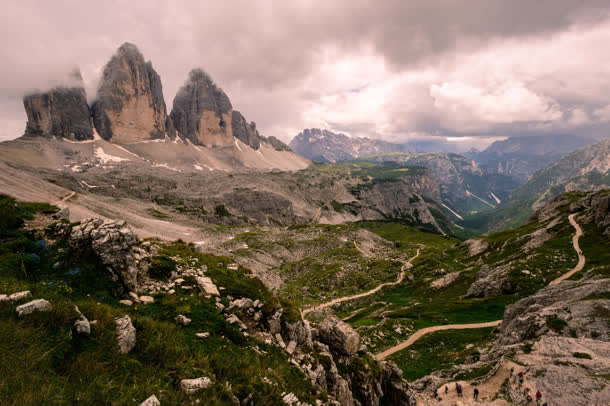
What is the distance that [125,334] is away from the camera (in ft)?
28.9

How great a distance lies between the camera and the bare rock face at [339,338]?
742 inches

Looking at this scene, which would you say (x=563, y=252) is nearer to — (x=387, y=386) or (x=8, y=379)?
(x=387, y=386)

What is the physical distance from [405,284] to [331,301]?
75.7ft

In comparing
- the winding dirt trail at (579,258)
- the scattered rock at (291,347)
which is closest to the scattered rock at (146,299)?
the scattered rock at (291,347)

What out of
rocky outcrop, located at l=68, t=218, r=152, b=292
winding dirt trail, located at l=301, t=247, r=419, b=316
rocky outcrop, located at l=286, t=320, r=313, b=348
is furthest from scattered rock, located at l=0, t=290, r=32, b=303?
winding dirt trail, located at l=301, t=247, r=419, b=316

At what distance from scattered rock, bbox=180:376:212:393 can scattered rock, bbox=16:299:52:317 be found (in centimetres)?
494

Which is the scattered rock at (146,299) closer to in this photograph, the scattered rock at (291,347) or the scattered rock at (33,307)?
the scattered rock at (33,307)

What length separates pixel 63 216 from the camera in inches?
712

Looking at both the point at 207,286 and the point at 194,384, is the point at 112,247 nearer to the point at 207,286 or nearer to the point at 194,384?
the point at 207,286

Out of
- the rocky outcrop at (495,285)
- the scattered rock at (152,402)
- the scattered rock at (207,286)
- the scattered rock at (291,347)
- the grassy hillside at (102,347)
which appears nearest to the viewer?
the grassy hillside at (102,347)

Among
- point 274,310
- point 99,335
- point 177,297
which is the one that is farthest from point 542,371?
point 99,335

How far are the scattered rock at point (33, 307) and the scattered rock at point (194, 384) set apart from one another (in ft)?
16.2

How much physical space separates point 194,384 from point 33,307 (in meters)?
5.54

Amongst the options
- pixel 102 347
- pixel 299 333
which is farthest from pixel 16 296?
pixel 299 333
